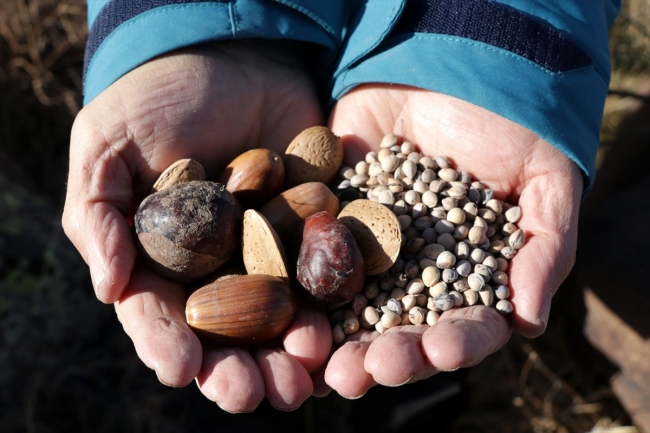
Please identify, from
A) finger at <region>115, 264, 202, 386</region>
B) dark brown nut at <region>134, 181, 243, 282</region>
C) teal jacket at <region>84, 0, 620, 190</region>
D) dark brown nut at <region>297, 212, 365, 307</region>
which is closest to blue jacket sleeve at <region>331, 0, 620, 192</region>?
teal jacket at <region>84, 0, 620, 190</region>

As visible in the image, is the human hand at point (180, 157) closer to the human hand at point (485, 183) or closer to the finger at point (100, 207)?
the finger at point (100, 207)

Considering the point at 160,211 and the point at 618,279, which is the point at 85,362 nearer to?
the point at 160,211

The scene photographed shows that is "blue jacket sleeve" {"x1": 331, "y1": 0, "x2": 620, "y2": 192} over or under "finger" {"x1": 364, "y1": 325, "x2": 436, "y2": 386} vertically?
over

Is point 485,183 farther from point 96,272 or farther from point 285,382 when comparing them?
point 96,272

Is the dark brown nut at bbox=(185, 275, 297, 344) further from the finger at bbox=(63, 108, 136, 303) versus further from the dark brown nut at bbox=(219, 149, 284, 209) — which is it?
the dark brown nut at bbox=(219, 149, 284, 209)

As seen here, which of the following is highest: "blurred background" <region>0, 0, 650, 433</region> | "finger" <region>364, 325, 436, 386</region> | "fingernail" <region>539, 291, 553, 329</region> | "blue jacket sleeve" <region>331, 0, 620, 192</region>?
"blue jacket sleeve" <region>331, 0, 620, 192</region>

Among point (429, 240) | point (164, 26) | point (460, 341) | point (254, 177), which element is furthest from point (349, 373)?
point (164, 26)
